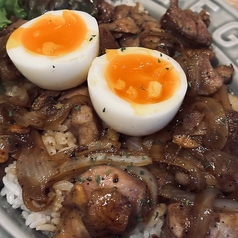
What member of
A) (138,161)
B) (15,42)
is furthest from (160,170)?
(15,42)

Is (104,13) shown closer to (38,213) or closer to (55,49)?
(55,49)

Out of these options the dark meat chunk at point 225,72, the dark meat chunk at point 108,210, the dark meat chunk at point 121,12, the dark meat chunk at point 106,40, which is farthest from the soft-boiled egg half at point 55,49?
the dark meat chunk at point 225,72

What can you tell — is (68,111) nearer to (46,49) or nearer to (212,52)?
(46,49)

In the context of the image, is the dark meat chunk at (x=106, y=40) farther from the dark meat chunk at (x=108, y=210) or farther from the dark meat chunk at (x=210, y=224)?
the dark meat chunk at (x=210, y=224)

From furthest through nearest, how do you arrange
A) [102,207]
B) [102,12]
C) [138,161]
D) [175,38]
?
1. [102,12]
2. [175,38]
3. [138,161]
4. [102,207]

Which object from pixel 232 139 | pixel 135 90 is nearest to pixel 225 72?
pixel 232 139

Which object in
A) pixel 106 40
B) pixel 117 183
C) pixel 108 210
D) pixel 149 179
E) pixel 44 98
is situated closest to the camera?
pixel 108 210
